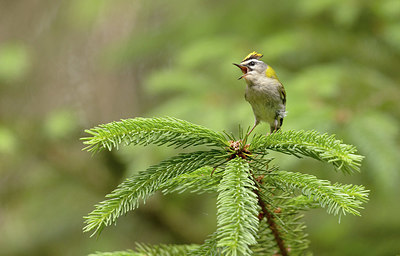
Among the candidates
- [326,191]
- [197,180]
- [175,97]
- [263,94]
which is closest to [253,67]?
[263,94]

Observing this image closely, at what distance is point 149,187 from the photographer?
45.8 inches

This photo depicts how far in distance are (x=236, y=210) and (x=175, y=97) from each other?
11.4 feet

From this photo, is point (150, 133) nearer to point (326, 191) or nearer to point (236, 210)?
point (236, 210)

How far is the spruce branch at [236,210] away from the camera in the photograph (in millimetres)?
988

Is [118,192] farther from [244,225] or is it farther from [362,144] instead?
[362,144]

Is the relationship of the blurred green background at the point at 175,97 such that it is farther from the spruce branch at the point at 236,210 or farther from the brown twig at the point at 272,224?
the spruce branch at the point at 236,210

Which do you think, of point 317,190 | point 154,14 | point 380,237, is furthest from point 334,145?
point 154,14

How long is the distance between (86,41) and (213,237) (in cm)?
488

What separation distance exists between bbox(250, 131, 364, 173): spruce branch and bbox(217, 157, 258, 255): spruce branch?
89mm

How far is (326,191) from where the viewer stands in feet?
3.69

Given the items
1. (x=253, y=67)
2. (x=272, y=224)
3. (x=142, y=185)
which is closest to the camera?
(x=142, y=185)

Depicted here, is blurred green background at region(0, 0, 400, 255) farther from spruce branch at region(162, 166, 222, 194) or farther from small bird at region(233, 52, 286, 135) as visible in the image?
spruce branch at region(162, 166, 222, 194)

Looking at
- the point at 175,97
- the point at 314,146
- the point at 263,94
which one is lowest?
the point at 314,146

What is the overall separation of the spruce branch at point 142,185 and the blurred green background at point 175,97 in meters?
1.13
